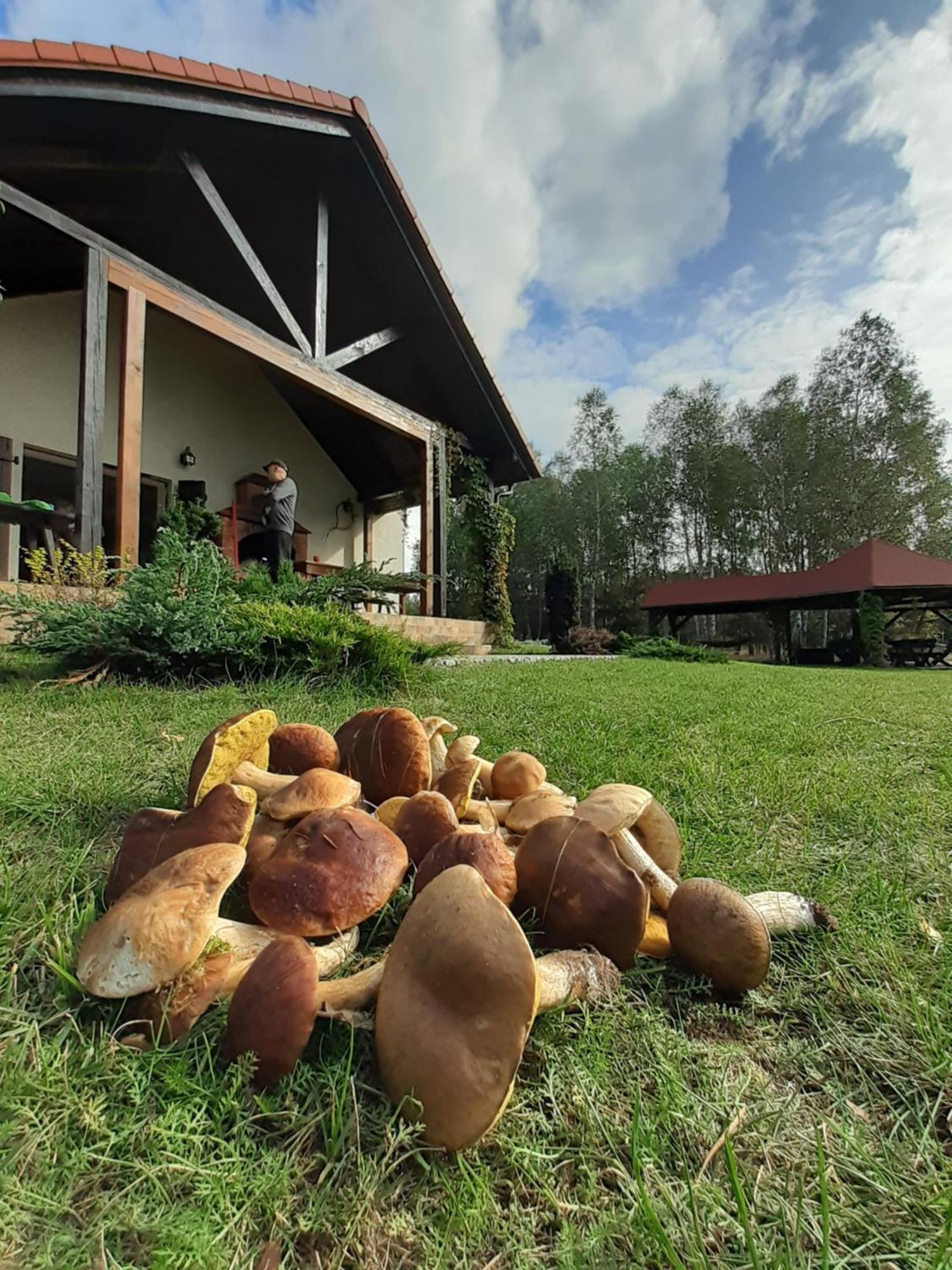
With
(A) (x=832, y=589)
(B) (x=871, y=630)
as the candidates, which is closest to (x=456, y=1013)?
(B) (x=871, y=630)

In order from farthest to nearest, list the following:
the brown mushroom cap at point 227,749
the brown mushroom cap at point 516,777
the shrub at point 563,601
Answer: the shrub at point 563,601, the brown mushroom cap at point 516,777, the brown mushroom cap at point 227,749

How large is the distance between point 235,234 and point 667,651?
10.2 m

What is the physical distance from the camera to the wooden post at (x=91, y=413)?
198 inches

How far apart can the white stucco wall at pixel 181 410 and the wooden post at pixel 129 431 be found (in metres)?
0.89

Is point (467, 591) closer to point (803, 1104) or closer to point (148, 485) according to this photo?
point (148, 485)

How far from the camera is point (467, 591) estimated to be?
35.8 ft

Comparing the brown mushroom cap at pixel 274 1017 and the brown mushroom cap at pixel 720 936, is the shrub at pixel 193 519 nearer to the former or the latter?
the brown mushroom cap at pixel 274 1017

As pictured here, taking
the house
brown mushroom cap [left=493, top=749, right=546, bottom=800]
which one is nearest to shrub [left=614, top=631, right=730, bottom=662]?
the house

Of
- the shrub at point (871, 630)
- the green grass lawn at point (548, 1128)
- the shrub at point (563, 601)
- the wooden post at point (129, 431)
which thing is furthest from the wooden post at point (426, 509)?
the shrub at point (871, 630)

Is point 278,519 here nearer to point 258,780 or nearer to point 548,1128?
point 258,780

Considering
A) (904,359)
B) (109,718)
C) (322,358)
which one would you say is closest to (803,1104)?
(109,718)

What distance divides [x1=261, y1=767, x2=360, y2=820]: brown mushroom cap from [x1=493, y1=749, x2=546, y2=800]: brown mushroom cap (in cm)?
46

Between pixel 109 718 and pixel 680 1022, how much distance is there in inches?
96.7

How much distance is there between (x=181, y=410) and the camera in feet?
30.2
